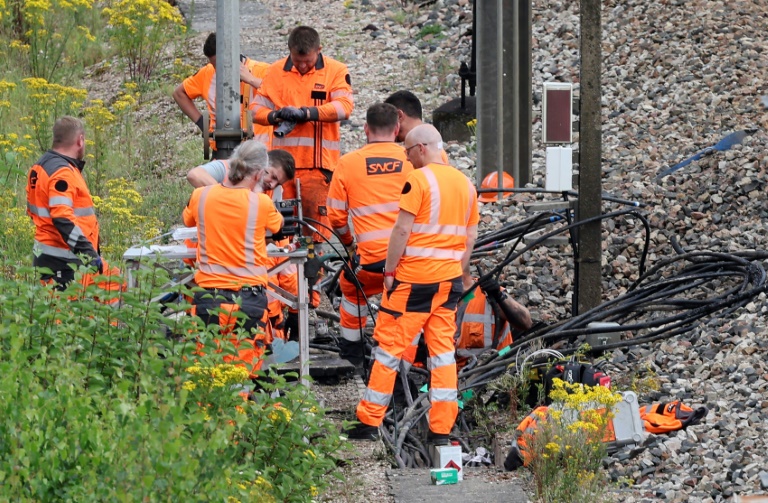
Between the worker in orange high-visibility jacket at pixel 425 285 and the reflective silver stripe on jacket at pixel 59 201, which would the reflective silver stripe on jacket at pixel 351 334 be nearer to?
the worker in orange high-visibility jacket at pixel 425 285

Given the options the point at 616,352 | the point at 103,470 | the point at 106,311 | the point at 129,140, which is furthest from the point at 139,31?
the point at 103,470

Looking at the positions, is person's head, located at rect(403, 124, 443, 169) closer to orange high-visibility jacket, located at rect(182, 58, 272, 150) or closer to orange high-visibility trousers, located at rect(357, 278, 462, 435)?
orange high-visibility trousers, located at rect(357, 278, 462, 435)

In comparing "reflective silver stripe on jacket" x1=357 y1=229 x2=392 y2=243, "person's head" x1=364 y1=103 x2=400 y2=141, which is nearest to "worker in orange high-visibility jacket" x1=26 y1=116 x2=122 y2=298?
"reflective silver stripe on jacket" x1=357 y1=229 x2=392 y2=243

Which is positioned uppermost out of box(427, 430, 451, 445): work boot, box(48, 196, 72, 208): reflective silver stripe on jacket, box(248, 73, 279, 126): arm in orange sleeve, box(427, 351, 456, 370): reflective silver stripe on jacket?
box(248, 73, 279, 126): arm in orange sleeve

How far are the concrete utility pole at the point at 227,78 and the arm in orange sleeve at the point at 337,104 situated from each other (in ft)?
1.94

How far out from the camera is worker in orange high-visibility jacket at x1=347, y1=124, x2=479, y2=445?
24.4ft

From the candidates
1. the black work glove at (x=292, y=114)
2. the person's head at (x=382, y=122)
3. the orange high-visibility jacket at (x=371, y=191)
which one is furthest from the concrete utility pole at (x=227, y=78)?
the person's head at (x=382, y=122)

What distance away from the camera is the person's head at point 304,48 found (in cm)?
955

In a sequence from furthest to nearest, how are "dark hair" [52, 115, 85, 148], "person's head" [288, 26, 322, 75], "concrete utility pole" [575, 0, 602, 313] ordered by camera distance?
"person's head" [288, 26, 322, 75]
"concrete utility pole" [575, 0, 602, 313]
"dark hair" [52, 115, 85, 148]

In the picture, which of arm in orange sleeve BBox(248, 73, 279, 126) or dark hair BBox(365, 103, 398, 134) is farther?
arm in orange sleeve BBox(248, 73, 279, 126)

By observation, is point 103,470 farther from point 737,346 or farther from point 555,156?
point 555,156

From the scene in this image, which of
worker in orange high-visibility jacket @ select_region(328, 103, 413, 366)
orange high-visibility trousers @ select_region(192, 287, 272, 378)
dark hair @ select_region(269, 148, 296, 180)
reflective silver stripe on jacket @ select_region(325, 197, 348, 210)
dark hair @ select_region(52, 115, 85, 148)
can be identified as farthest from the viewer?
dark hair @ select_region(52, 115, 85, 148)

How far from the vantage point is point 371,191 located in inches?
324

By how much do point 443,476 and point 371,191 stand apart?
215 centimetres
